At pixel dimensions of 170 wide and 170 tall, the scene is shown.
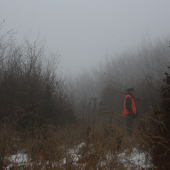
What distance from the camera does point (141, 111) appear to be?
991 cm

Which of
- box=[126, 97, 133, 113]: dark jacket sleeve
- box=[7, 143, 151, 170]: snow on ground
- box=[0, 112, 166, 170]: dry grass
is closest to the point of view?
box=[0, 112, 166, 170]: dry grass

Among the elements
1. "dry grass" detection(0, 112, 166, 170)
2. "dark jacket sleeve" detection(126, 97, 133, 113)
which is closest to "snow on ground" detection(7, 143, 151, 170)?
"dry grass" detection(0, 112, 166, 170)

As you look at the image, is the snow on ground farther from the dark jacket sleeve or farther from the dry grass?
the dark jacket sleeve

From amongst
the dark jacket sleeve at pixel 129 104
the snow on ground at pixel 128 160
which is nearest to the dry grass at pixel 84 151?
the snow on ground at pixel 128 160

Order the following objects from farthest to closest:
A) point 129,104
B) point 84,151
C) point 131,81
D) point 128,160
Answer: point 131,81
point 129,104
point 84,151
point 128,160

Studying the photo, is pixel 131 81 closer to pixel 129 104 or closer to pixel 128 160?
pixel 129 104

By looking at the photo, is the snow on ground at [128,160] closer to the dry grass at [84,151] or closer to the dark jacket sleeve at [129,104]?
the dry grass at [84,151]

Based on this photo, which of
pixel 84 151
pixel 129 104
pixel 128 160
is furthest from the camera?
pixel 129 104

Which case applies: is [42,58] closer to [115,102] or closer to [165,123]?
[115,102]

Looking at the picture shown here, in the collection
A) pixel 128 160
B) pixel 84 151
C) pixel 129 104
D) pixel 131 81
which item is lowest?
pixel 128 160

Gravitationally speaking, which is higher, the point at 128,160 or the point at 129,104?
the point at 129,104

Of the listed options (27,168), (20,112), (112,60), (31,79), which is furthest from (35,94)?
(112,60)

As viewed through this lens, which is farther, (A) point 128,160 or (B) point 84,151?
(B) point 84,151

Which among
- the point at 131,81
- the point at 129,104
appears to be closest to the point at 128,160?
the point at 129,104
